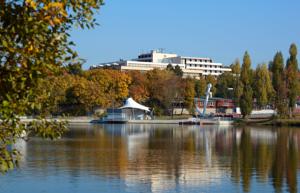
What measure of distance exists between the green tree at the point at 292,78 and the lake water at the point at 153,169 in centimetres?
3630

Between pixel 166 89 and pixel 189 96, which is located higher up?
pixel 166 89

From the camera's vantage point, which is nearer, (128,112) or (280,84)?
(280,84)

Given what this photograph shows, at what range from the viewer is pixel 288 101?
71.1 meters

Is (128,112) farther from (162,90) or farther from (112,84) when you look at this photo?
(162,90)

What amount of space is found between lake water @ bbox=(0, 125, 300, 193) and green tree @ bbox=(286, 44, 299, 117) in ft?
119

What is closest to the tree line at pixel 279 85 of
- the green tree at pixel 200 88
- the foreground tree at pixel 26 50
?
the green tree at pixel 200 88

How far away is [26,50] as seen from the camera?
4.68 meters

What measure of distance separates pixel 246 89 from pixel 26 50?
69671 mm

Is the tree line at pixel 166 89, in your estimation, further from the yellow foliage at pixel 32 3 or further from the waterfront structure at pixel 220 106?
the yellow foliage at pixel 32 3

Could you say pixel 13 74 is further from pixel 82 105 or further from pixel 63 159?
pixel 82 105

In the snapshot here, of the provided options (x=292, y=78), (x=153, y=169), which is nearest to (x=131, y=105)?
(x=292, y=78)

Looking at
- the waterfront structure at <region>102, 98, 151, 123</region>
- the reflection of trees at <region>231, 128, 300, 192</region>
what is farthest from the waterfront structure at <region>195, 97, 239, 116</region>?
the reflection of trees at <region>231, 128, 300, 192</region>

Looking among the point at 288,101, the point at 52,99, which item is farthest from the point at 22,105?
the point at 288,101

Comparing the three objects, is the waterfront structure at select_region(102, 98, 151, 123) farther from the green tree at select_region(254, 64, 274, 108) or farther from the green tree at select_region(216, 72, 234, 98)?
the green tree at select_region(216, 72, 234, 98)
